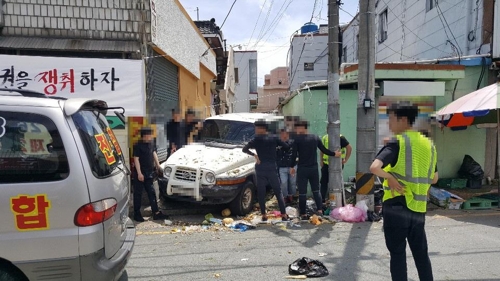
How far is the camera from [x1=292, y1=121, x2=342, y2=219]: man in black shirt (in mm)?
6203

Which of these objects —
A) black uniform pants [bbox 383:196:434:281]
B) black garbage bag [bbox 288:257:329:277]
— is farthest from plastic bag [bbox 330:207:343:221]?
black uniform pants [bbox 383:196:434:281]

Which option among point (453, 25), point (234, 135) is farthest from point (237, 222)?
point (453, 25)

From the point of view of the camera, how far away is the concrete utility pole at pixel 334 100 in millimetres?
6457

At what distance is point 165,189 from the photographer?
6.53 metres

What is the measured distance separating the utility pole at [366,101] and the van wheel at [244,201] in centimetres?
199

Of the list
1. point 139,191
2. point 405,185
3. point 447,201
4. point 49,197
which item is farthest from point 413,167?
point 139,191

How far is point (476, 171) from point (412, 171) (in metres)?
6.34

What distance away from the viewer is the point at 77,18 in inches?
300

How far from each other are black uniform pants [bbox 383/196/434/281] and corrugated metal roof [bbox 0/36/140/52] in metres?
6.42

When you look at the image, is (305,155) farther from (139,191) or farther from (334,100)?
(139,191)

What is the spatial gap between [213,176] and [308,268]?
8.49 ft

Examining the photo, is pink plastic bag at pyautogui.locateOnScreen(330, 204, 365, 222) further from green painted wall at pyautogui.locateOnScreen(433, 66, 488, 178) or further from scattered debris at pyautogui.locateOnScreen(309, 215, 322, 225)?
green painted wall at pyautogui.locateOnScreen(433, 66, 488, 178)

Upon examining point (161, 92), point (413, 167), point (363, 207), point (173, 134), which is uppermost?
point (161, 92)

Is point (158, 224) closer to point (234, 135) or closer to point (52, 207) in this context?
point (234, 135)
